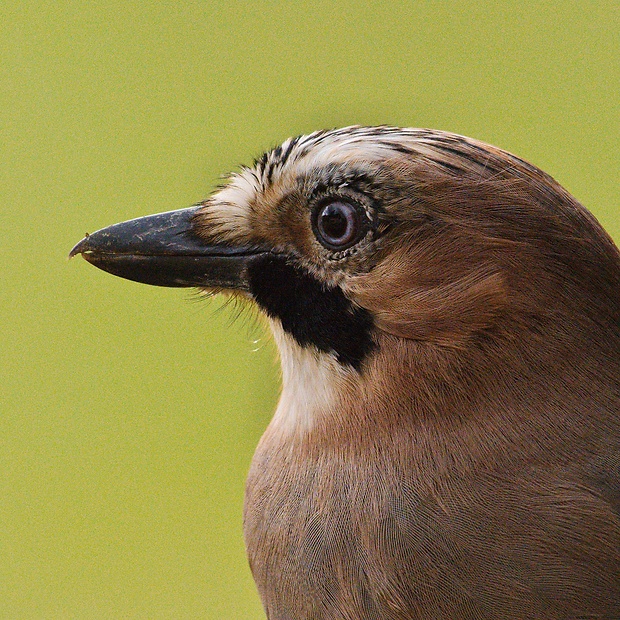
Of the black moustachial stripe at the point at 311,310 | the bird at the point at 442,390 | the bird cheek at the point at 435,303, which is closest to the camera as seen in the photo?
the bird at the point at 442,390

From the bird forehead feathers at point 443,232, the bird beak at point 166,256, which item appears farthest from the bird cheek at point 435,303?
the bird beak at point 166,256

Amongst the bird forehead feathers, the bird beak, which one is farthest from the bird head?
the bird beak

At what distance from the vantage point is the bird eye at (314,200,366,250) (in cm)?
242

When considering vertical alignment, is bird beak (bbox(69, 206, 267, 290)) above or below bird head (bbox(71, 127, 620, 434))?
above

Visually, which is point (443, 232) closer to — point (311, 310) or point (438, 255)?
point (438, 255)

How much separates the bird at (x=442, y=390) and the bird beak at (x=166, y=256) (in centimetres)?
14

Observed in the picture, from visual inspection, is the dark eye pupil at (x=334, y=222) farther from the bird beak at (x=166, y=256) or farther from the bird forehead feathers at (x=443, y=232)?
the bird beak at (x=166, y=256)

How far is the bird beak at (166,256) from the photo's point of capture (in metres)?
2.66

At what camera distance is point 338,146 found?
8.14ft

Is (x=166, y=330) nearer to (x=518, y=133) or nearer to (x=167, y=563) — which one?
(x=167, y=563)

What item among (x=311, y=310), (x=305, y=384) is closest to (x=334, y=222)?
(x=311, y=310)

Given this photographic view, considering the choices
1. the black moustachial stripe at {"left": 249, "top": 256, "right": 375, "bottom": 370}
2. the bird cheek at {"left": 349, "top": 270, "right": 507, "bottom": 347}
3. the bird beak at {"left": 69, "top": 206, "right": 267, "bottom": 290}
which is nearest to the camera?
the bird cheek at {"left": 349, "top": 270, "right": 507, "bottom": 347}

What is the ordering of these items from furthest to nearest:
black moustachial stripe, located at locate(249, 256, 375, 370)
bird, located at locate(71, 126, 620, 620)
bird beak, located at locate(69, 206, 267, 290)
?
bird beak, located at locate(69, 206, 267, 290), black moustachial stripe, located at locate(249, 256, 375, 370), bird, located at locate(71, 126, 620, 620)

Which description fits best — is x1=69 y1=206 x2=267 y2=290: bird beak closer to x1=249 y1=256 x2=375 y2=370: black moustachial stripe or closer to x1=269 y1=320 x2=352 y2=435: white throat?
x1=249 y1=256 x2=375 y2=370: black moustachial stripe
